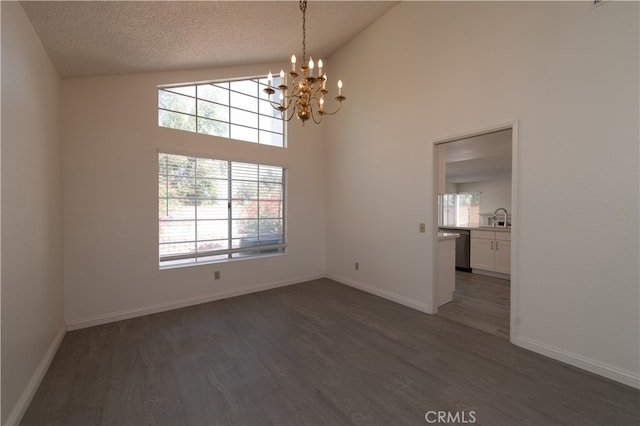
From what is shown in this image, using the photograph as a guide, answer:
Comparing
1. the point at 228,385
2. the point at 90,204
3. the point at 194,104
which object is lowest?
the point at 228,385

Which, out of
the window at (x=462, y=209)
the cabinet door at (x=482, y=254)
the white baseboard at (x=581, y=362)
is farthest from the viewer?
the window at (x=462, y=209)

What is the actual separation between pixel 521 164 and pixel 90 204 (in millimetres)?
4752

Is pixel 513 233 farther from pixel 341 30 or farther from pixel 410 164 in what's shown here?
pixel 341 30

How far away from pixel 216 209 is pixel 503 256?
17.3ft

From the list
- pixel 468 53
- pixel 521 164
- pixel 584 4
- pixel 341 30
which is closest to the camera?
pixel 584 4

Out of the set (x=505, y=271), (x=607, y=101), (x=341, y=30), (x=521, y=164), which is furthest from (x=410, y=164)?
(x=505, y=271)

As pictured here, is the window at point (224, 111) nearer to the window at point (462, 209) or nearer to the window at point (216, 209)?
the window at point (216, 209)

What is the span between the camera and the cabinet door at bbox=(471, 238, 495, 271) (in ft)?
17.0

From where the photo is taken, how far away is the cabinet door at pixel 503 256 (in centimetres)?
491

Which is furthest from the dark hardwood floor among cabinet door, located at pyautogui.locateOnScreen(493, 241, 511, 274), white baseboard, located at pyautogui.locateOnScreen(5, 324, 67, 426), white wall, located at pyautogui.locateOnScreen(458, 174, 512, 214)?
white wall, located at pyautogui.locateOnScreen(458, 174, 512, 214)

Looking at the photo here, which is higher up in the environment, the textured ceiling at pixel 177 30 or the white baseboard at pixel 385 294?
the textured ceiling at pixel 177 30

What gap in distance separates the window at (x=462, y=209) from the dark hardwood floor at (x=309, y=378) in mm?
7512

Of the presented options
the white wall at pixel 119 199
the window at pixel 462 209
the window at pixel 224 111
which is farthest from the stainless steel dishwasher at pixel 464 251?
the white wall at pixel 119 199

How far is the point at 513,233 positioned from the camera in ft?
8.68
